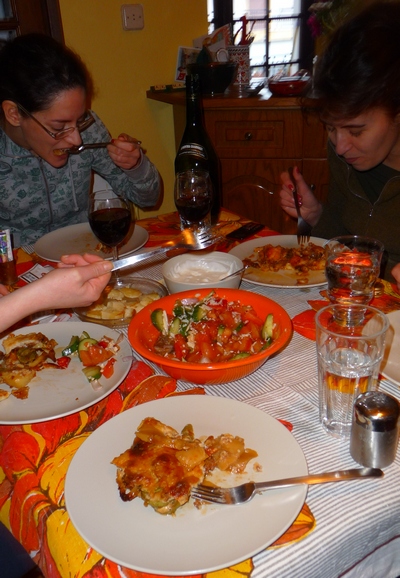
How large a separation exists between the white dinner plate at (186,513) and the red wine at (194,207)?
79cm

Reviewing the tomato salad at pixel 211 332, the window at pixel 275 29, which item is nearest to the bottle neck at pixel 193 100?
the tomato salad at pixel 211 332

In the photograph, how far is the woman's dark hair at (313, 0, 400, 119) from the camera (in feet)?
4.24

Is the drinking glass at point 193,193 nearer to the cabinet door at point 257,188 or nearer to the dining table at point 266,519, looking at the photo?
the dining table at point 266,519

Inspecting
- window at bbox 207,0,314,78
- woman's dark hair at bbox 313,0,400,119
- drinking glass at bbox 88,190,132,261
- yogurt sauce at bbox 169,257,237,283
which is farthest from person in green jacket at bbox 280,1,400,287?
window at bbox 207,0,314,78

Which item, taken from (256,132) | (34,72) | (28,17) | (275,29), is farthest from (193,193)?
(275,29)

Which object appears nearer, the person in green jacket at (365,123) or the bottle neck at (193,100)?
the person in green jacket at (365,123)

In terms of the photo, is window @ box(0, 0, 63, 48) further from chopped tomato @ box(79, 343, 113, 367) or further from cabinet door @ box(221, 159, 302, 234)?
chopped tomato @ box(79, 343, 113, 367)

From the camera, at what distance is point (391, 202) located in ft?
5.03

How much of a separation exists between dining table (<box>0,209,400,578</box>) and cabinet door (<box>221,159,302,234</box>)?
2045mm

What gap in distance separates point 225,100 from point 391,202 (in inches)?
59.5

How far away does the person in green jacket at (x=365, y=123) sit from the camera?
130cm

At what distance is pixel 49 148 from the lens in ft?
5.77

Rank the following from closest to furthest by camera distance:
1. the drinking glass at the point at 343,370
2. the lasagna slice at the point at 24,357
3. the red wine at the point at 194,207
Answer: the drinking glass at the point at 343,370
the lasagna slice at the point at 24,357
the red wine at the point at 194,207

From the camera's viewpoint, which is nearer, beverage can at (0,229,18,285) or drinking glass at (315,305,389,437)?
drinking glass at (315,305,389,437)
